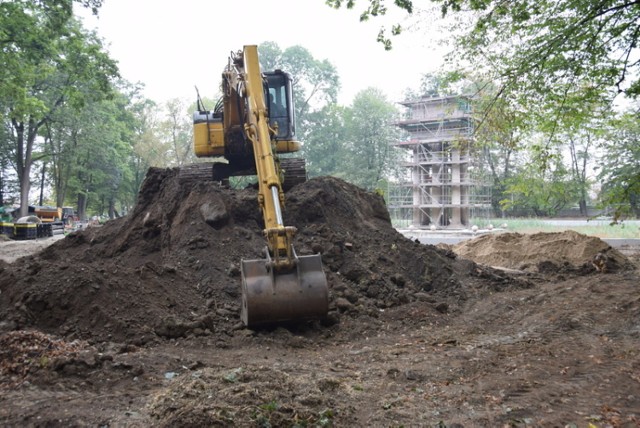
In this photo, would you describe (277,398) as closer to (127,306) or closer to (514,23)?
(127,306)

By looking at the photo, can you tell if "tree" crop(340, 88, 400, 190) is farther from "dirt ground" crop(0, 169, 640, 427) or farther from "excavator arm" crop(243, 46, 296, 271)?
"excavator arm" crop(243, 46, 296, 271)

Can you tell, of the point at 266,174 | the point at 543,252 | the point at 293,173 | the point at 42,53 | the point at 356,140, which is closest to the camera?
the point at 266,174

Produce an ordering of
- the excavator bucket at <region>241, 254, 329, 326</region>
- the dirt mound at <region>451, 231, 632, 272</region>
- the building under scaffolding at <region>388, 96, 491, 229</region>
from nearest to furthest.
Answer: the excavator bucket at <region>241, 254, 329, 326</region> → the dirt mound at <region>451, 231, 632, 272</region> → the building under scaffolding at <region>388, 96, 491, 229</region>

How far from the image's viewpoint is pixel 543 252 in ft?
43.5

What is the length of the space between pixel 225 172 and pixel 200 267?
363 cm

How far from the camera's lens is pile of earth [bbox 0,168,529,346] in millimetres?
5820

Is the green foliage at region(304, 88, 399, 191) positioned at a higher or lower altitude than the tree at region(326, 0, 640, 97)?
higher

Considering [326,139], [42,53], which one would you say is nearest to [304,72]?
[326,139]

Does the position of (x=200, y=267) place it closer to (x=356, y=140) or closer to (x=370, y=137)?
(x=370, y=137)

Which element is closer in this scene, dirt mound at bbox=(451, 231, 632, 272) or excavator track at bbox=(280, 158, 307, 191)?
excavator track at bbox=(280, 158, 307, 191)

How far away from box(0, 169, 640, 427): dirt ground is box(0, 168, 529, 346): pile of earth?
0.03 metres

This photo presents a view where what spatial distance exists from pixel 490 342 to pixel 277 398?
113 inches

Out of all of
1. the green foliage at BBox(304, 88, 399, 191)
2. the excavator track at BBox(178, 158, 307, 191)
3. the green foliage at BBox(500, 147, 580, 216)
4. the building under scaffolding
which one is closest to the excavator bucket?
the green foliage at BBox(500, 147, 580, 216)

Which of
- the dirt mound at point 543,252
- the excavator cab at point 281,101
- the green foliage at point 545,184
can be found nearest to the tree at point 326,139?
the dirt mound at point 543,252
